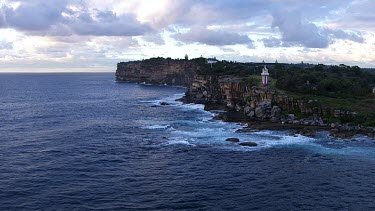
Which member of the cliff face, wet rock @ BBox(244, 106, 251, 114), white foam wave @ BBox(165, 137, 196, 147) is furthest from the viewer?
wet rock @ BBox(244, 106, 251, 114)

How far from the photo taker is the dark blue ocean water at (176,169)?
4078cm

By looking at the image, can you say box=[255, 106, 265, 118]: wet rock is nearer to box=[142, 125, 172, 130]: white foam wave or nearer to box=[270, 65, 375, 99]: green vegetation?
box=[270, 65, 375, 99]: green vegetation

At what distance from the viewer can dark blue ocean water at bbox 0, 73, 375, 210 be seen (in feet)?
134

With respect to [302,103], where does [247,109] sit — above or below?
below

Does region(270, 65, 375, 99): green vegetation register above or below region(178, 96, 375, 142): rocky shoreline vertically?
above

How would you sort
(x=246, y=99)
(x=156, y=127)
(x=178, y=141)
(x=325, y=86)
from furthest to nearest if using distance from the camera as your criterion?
(x=246, y=99), (x=325, y=86), (x=156, y=127), (x=178, y=141)

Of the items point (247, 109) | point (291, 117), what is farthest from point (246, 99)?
point (291, 117)

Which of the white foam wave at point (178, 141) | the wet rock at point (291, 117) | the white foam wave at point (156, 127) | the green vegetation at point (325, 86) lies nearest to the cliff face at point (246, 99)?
the wet rock at point (291, 117)

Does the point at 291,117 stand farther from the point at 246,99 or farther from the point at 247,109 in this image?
the point at 246,99

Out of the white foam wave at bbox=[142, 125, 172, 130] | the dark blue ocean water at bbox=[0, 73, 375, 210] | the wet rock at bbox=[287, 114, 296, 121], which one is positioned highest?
the wet rock at bbox=[287, 114, 296, 121]

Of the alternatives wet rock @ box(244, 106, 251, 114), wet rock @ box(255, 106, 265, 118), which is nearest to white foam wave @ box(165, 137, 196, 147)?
wet rock @ box(255, 106, 265, 118)

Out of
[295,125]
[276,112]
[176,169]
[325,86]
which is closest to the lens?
[176,169]

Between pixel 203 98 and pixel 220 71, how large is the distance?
15080 mm

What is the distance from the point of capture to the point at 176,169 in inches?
2057
